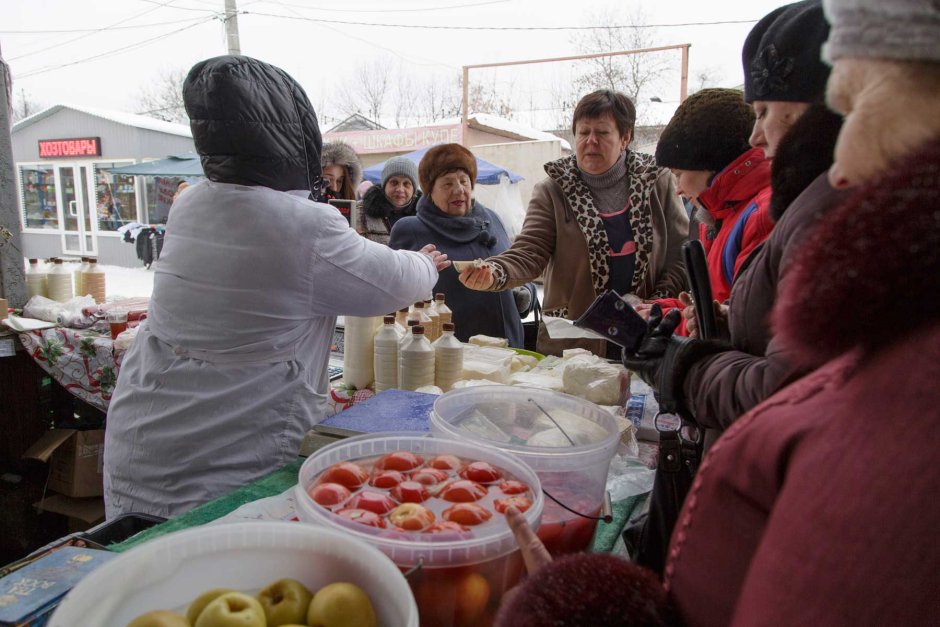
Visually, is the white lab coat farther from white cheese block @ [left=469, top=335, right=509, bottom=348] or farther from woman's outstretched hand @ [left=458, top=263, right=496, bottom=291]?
white cheese block @ [left=469, top=335, right=509, bottom=348]

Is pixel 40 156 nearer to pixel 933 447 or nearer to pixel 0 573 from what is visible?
pixel 0 573

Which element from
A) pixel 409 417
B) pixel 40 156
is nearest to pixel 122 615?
pixel 409 417

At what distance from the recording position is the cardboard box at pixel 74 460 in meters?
3.39

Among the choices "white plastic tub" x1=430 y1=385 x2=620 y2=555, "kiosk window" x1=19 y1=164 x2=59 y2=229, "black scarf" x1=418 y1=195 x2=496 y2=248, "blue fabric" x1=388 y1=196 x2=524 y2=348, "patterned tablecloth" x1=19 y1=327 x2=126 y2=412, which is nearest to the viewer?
"white plastic tub" x1=430 y1=385 x2=620 y2=555

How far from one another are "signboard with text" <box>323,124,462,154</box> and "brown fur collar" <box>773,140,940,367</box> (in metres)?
14.0

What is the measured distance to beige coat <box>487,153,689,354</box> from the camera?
10.1 feet

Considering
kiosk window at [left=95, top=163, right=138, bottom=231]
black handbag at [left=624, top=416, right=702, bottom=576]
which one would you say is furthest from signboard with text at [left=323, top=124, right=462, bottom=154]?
black handbag at [left=624, top=416, right=702, bottom=576]

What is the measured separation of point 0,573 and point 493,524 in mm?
842

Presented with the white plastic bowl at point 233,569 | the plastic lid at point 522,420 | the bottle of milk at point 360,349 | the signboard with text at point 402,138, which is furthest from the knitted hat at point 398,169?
the signboard with text at point 402,138

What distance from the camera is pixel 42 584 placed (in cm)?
95

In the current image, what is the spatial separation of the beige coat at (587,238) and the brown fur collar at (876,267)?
2489mm

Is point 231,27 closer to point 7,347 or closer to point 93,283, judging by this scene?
point 93,283

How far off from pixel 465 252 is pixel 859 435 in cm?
342

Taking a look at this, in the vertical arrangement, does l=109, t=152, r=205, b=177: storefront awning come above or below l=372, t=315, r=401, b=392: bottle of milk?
above
